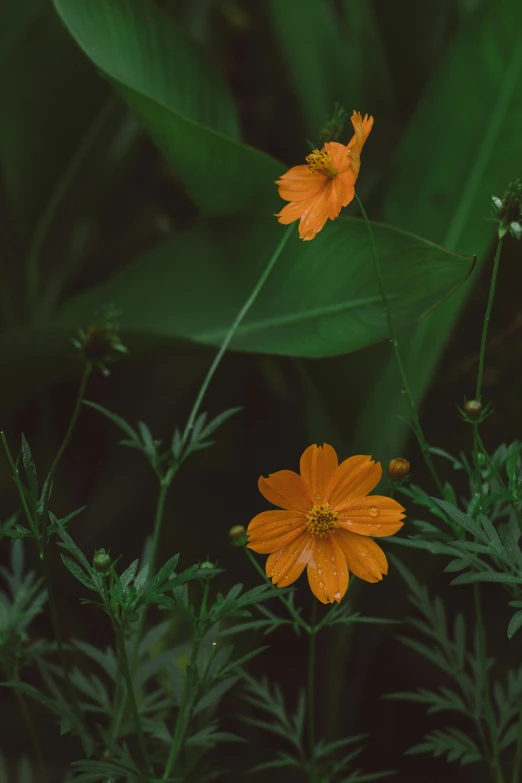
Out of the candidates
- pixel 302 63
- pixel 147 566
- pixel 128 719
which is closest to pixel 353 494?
pixel 147 566

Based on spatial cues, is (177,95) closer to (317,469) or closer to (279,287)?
(279,287)

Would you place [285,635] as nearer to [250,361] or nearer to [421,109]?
[250,361]

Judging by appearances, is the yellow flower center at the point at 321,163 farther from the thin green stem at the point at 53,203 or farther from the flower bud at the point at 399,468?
the thin green stem at the point at 53,203

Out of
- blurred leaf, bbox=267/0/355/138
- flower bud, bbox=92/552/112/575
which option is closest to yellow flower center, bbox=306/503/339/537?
flower bud, bbox=92/552/112/575

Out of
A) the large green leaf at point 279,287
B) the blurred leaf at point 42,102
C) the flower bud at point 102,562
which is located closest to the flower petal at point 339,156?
the large green leaf at point 279,287

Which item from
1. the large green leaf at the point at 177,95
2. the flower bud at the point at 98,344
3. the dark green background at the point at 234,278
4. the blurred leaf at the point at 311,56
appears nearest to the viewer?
the flower bud at the point at 98,344

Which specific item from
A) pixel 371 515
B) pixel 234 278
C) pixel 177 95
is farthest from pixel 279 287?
pixel 371 515
